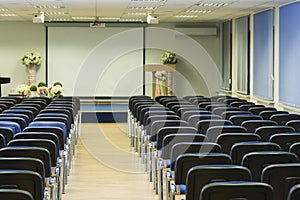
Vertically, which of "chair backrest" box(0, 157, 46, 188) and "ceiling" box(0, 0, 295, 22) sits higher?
"ceiling" box(0, 0, 295, 22)

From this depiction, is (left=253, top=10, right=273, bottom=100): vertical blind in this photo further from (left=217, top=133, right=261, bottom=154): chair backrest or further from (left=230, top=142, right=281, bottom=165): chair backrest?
(left=230, top=142, right=281, bottom=165): chair backrest

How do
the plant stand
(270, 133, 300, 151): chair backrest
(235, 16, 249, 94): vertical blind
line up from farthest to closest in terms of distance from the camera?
the plant stand < (235, 16, 249, 94): vertical blind < (270, 133, 300, 151): chair backrest

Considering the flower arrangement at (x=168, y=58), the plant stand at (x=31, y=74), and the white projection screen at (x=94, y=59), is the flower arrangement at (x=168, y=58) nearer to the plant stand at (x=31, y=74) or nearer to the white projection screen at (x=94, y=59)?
the white projection screen at (x=94, y=59)

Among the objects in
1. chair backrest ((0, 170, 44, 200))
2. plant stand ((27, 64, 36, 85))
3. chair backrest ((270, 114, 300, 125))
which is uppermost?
plant stand ((27, 64, 36, 85))

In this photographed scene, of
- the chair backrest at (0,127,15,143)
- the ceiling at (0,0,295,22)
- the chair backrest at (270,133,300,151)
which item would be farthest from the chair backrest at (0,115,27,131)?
the ceiling at (0,0,295,22)

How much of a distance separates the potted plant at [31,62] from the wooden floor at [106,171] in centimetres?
655

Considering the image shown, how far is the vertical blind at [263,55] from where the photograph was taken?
717 inches

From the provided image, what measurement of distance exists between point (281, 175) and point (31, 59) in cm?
1922

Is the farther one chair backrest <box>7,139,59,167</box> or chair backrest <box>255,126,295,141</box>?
chair backrest <box>255,126,295,141</box>

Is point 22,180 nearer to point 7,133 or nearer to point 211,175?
point 211,175

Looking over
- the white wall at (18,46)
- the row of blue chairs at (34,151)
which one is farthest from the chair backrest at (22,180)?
the white wall at (18,46)

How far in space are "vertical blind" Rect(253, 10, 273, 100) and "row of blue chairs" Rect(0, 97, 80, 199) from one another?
6.07m

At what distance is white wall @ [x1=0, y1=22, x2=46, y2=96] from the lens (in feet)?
81.3

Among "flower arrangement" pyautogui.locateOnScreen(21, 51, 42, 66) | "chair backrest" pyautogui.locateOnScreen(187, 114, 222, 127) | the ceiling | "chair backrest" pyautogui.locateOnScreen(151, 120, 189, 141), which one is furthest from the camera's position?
"flower arrangement" pyautogui.locateOnScreen(21, 51, 42, 66)
